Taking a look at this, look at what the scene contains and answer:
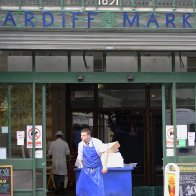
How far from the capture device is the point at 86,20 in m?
10.0

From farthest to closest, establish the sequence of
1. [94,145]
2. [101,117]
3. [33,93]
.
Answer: [101,117]
[33,93]
[94,145]

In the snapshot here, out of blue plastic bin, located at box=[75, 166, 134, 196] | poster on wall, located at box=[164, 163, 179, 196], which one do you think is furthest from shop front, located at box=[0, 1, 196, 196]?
poster on wall, located at box=[164, 163, 179, 196]

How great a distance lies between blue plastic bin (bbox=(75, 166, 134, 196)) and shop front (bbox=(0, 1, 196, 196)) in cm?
87

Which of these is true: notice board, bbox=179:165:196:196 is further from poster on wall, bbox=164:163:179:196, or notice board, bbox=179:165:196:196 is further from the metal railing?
the metal railing

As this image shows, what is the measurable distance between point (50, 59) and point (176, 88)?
269cm

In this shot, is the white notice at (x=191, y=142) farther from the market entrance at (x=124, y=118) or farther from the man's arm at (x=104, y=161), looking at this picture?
the market entrance at (x=124, y=118)

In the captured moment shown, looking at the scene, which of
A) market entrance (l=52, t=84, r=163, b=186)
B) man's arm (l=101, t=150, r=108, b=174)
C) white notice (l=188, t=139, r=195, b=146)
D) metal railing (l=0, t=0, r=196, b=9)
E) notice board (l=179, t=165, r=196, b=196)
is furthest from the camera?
market entrance (l=52, t=84, r=163, b=186)

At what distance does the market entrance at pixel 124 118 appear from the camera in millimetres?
14250

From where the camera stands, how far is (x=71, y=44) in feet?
32.3

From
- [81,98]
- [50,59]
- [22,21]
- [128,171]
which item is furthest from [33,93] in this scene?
[81,98]

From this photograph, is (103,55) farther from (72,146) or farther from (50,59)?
(72,146)

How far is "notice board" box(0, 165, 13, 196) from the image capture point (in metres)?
10.2

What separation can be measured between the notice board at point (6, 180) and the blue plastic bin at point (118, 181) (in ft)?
4.37

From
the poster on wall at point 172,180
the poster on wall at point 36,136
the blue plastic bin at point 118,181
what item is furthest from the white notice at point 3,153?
the poster on wall at point 172,180
